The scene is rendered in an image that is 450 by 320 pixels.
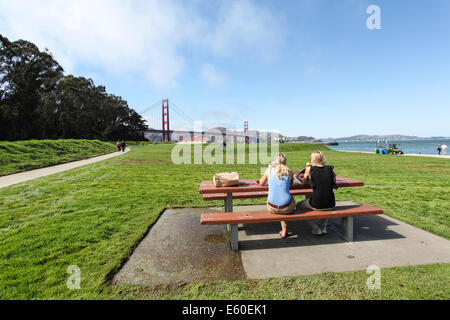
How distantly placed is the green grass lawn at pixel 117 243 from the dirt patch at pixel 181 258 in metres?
0.14

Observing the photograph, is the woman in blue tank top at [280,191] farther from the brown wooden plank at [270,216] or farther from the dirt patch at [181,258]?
the dirt patch at [181,258]

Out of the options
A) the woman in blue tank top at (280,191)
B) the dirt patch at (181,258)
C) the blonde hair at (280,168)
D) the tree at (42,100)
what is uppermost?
the tree at (42,100)

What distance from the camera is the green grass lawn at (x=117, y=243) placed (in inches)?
89.9

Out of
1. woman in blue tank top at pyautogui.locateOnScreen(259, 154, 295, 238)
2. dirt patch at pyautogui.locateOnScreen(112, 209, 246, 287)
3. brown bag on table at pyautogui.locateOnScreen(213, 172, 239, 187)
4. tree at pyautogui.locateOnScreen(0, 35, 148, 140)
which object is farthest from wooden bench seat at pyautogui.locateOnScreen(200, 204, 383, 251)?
tree at pyautogui.locateOnScreen(0, 35, 148, 140)

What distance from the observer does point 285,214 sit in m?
3.29

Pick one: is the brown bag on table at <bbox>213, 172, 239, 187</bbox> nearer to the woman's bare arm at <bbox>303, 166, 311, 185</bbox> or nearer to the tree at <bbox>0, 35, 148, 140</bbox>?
the woman's bare arm at <bbox>303, 166, 311, 185</bbox>

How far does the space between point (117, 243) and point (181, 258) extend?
1049 millimetres

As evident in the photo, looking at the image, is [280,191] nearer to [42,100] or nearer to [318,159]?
[318,159]

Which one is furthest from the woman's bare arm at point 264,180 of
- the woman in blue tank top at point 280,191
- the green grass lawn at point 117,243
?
the green grass lawn at point 117,243

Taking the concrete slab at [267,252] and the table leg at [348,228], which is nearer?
the concrete slab at [267,252]

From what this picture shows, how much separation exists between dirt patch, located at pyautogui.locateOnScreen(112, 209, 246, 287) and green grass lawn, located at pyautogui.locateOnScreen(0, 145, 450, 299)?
0.14 metres

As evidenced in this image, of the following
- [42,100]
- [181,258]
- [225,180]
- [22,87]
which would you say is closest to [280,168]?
[225,180]

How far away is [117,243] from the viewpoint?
3.38 meters
